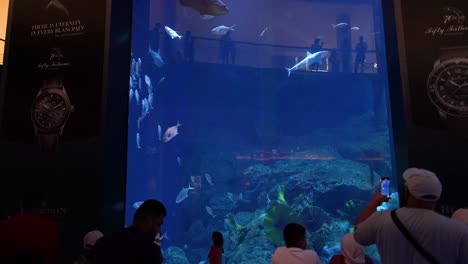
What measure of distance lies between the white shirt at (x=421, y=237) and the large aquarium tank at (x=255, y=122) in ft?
21.8

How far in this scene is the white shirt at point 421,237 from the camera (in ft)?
6.16

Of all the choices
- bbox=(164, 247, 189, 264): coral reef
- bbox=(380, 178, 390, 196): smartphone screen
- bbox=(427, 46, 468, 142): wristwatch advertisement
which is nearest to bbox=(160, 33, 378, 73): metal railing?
bbox=(164, 247, 189, 264): coral reef

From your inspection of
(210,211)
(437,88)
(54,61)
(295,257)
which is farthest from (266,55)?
(295,257)

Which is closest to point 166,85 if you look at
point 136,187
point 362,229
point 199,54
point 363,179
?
point 199,54

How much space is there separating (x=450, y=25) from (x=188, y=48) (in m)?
30.2

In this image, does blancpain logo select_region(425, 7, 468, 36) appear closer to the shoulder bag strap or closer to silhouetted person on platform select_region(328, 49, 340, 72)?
the shoulder bag strap

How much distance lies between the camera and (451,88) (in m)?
3.82

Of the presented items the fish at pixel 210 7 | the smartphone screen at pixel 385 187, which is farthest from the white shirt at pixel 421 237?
the fish at pixel 210 7

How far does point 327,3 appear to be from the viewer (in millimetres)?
37594

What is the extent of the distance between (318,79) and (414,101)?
3823 centimetres

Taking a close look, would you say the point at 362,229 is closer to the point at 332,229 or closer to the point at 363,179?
the point at 332,229

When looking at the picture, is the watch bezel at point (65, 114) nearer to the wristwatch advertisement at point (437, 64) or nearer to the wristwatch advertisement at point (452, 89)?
the wristwatch advertisement at point (437, 64)

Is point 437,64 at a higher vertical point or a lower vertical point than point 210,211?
higher

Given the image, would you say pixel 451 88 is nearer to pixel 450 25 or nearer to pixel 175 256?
pixel 450 25
